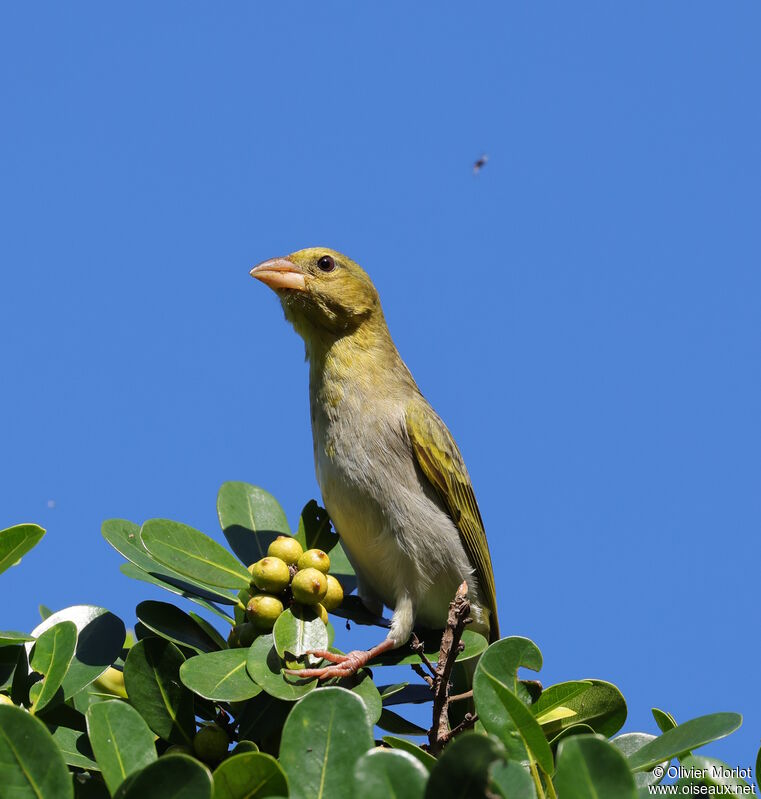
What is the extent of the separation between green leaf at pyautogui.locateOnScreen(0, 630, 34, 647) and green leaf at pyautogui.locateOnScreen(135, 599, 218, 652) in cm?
46

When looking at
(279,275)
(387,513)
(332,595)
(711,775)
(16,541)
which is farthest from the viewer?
(279,275)

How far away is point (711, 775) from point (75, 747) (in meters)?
1.73

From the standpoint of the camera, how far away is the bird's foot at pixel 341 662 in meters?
3.05

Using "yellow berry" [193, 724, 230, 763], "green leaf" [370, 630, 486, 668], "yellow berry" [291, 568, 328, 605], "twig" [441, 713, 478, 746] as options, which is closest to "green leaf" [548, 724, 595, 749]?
"twig" [441, 713, 478, 746]

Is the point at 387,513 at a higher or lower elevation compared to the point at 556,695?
higher

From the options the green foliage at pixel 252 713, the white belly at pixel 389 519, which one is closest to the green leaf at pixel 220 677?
the green foliage at pixel 252 713

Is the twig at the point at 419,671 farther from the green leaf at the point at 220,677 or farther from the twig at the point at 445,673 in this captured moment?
the green leaf at the point at 220,677

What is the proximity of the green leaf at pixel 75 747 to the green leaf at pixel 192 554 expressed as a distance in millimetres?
779

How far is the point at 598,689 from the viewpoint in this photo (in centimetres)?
317

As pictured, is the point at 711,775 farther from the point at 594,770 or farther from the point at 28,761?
the point at 28,761

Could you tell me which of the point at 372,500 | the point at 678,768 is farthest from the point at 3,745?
the point at 372,500

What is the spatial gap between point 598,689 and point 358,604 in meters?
1.56

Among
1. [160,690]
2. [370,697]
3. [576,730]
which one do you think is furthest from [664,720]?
[160,690]

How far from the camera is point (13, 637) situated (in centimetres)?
271
